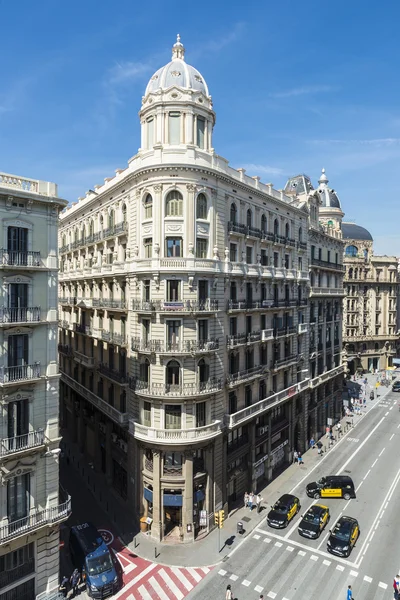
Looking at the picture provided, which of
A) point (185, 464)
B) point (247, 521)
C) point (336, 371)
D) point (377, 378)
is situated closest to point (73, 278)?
point (185, 464)

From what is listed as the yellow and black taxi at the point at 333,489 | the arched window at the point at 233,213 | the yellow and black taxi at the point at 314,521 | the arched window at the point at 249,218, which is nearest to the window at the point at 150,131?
the arched window at the point at 233,213

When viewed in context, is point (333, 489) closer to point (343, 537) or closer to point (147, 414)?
point (343, 537)

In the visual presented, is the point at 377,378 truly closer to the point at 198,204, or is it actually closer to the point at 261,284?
the point at 261,284

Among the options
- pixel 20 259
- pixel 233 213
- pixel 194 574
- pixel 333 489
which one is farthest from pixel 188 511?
pixel 233 213

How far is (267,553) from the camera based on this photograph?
3344cm

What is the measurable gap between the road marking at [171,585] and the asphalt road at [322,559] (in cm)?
102

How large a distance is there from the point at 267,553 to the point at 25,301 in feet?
94.6

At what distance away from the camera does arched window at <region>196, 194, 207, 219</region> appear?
117 feet

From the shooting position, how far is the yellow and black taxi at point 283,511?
3716 cm

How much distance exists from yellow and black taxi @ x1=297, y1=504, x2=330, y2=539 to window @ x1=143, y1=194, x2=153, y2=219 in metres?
31.9

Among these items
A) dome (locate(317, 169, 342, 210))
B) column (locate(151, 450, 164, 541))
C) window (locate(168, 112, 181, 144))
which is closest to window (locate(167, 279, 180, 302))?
window (locate(168, 112, 181, 144))

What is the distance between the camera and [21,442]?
2577cm

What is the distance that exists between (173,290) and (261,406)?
57.5 ft

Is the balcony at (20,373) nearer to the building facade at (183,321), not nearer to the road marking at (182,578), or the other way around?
the building facade at (183,321)
